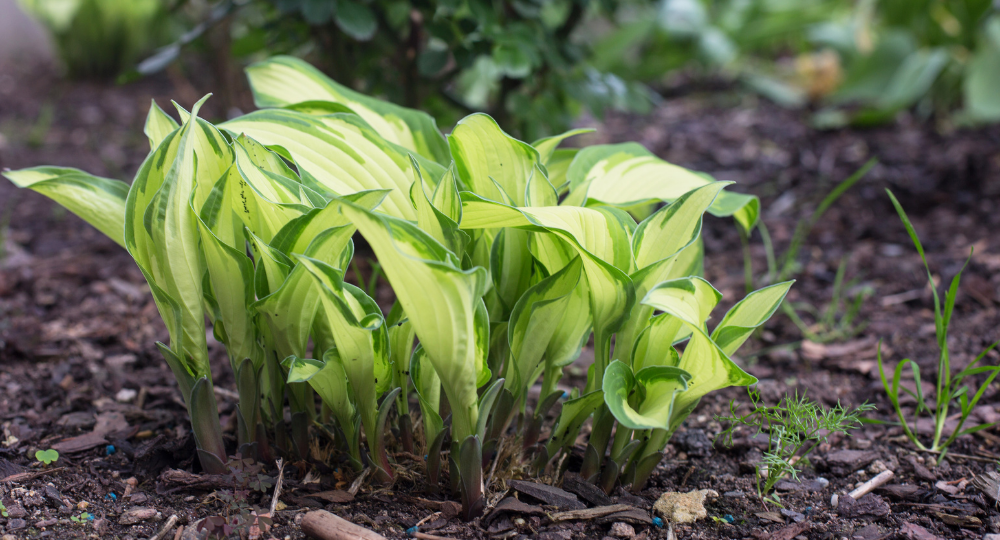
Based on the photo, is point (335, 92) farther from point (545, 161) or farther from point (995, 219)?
point (995, 219)

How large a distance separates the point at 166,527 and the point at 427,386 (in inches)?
19.2

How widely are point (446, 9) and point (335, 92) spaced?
520mm

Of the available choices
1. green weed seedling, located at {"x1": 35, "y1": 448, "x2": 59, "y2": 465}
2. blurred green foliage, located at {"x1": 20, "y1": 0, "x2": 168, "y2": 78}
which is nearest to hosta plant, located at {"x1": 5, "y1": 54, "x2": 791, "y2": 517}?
green weed seedling, located at {"x1": 35, "y1": 448, "x2": 59, "y2": 465}

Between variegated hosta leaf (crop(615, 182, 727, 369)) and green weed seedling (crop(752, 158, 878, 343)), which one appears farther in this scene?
green weed seedling (crop(752, 158, 878, 343))

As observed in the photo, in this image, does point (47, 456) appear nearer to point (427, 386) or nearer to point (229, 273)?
point (229, 273)

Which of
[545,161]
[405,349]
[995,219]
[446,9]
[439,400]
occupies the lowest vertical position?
[995,219]

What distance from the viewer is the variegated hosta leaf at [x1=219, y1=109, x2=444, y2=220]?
1.14 metres

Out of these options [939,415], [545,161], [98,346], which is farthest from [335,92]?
[939,415]

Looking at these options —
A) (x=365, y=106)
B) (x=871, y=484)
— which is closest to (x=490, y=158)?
(x=365, y=106)

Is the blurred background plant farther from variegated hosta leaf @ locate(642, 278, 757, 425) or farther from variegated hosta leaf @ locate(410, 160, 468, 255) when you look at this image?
variegated hosta leaf @ locate(642, 278, 757, 425)

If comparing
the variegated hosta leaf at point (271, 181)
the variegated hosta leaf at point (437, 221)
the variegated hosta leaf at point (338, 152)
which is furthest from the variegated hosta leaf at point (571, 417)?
the variegated hosta leaf at point (271, 181)

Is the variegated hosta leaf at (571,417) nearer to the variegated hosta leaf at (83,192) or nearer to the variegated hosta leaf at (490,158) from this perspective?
→ the variegated hosta leaf at (490,158)

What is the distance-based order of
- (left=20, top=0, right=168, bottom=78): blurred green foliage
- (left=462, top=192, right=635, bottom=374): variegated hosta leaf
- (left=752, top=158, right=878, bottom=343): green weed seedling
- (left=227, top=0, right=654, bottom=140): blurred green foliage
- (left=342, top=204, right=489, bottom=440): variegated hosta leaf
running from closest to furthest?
(left=342, top=204, right=489, bottom=440): variegated hosta leaf → (left=462, top=192, right=635, bottom=374): variegated hosta leaf → (left=227, top=0, right=654, bottom=140): blurred green foliage → (left=752, top=158, right=878, bottom=343): green weed seedling → (left=20, top=0, right=168, bottom=78): blurred green foliage

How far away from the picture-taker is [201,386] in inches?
45.5
